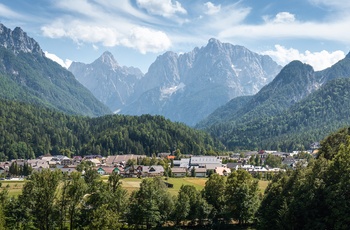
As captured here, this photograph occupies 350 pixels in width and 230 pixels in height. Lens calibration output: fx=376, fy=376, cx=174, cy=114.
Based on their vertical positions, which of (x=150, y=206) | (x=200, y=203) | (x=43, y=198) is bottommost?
(x=150, y=206)

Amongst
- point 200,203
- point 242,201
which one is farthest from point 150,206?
point 242,201

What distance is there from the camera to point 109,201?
60.8 m

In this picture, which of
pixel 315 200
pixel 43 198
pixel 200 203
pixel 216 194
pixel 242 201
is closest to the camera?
pixel 315 200

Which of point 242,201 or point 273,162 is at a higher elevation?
point 273,162

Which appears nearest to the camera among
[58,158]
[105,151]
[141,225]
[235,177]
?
[141,225]

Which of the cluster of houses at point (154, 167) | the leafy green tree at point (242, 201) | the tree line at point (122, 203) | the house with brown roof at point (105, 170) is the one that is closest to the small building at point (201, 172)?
the cluster of houses at point (154, 167)

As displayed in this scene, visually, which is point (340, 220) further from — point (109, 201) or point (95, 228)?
point (109, 201)

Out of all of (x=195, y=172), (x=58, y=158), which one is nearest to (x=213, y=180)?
(x=195, y=172)

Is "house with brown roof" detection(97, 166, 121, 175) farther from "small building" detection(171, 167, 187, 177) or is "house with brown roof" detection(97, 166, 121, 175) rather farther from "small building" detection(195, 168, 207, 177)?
A: "small building" detection(195, 168, 207, 177)

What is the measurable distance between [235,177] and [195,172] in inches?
2553

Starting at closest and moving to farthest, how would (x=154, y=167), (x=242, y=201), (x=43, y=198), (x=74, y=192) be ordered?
(x=43, y=198) → (x=74, y=192) → (x=242, y=201) → (x=154, y=167)

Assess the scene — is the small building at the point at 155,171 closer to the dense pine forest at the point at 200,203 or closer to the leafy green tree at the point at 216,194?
the dense pine forest at the point at 200,203

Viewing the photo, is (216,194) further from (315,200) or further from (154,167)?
(154,167)

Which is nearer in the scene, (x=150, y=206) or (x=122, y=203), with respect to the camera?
(x=150, y=206)
